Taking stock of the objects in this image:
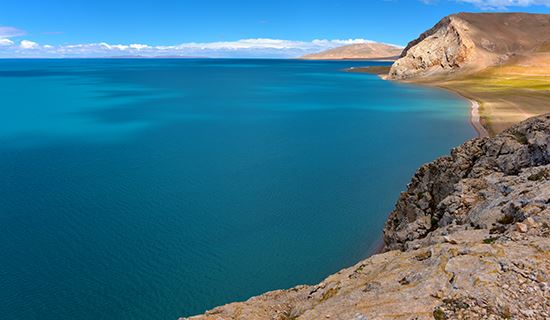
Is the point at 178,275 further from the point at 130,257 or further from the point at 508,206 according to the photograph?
the point at 508,206

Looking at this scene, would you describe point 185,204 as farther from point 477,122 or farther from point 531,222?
point 477,122

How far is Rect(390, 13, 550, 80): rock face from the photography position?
136 meters

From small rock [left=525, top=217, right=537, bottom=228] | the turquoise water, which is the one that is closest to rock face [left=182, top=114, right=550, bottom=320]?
small rock [left=525, top=217, right=537, bottom=228]

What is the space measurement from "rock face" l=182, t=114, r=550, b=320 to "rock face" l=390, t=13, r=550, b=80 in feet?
425

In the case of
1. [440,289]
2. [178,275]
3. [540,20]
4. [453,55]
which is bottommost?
[178,275]

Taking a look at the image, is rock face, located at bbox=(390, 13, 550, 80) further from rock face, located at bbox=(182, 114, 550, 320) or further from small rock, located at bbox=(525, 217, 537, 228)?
small rock, located at bbox=(525, 217, 537, 228)

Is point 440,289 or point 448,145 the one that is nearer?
point 440,289

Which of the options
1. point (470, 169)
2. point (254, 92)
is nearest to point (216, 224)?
point (470, 169)

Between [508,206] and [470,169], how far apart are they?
5546mm

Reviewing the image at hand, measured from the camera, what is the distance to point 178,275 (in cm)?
2075

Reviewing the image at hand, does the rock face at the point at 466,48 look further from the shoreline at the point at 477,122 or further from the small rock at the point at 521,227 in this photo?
the small rock at the point at 521,227

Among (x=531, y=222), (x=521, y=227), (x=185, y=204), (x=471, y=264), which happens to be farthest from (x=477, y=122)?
(x=471, y=264)

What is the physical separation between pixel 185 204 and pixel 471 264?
23783 millimetres

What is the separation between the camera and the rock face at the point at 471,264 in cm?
809
